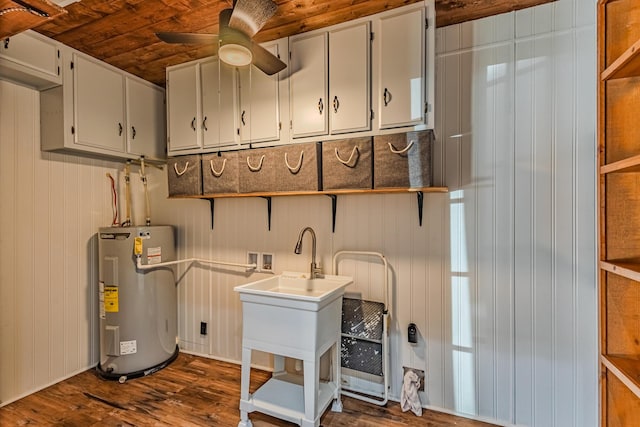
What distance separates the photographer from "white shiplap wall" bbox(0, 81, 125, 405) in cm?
213

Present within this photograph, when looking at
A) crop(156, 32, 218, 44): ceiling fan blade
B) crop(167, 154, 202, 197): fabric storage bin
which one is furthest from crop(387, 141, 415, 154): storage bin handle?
crop(167, 154, 202, 197): fabric storage bin

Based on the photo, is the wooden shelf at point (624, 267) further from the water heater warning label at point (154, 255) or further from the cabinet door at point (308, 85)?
the water heater warning label at point (154, 255)

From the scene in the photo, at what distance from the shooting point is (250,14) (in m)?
1.58

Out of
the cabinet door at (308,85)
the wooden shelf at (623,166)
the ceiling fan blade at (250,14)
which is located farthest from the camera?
the cabinet door at (308,85)

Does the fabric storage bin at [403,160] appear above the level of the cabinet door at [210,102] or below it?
below

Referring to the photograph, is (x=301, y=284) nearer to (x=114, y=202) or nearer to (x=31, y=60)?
(x=114, y=202)

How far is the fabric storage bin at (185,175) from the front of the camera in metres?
2.49

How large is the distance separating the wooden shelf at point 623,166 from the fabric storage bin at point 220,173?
2019mm

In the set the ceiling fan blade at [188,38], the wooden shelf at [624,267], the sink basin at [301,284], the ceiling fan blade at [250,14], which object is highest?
the ceiling fan blade at [250,14]

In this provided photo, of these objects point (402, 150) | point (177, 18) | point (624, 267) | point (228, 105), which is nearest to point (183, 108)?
point (228, 105)

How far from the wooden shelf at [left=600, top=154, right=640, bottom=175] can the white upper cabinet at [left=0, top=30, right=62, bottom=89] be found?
10.0ft

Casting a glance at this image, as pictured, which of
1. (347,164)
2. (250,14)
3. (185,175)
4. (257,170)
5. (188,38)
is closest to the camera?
(250,14)

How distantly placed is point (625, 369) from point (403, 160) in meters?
1.25

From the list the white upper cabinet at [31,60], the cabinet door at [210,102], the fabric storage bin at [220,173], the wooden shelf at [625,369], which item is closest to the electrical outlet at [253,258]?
the fabric storage bin at [220,173]
